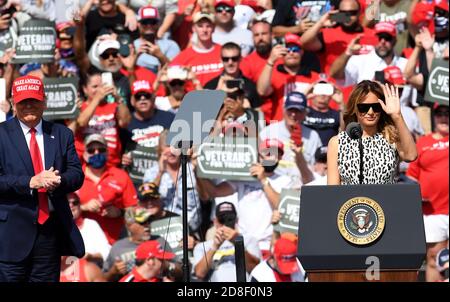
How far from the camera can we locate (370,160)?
7746 mm

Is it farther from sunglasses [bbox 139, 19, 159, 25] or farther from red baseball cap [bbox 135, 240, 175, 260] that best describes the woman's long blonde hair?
sunglasses [bbox 139, 19, 159, 25]

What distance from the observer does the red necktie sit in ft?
26.6

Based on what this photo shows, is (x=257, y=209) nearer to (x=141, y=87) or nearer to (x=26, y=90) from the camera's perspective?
(x=141, y=87)

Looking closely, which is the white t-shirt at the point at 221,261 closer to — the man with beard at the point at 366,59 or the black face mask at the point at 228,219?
the black face mask at the point at 228,219

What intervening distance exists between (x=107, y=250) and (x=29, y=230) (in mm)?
4173

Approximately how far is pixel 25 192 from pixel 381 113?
→ 7.20ft

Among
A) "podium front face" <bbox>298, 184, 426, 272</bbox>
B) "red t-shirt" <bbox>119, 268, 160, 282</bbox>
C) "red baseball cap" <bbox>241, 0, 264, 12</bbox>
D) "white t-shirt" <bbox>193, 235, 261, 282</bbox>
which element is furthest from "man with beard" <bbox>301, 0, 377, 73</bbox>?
"podium front face" <bbox>298, 184, 426, 272</bbox>

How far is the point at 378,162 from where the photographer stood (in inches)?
305

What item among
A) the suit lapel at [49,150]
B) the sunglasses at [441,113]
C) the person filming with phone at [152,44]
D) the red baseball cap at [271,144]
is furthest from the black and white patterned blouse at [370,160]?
the person filming with phone at [152,44]

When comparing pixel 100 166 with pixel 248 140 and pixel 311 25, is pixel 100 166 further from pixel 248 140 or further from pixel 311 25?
pixel 311 25

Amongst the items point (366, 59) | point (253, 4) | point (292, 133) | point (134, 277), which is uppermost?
point (253, 4)

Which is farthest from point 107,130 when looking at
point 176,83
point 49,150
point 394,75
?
point 49,150

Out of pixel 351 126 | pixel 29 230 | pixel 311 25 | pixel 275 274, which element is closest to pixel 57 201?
pixel 29 230

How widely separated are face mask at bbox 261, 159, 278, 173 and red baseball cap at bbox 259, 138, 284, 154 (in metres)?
0.14
